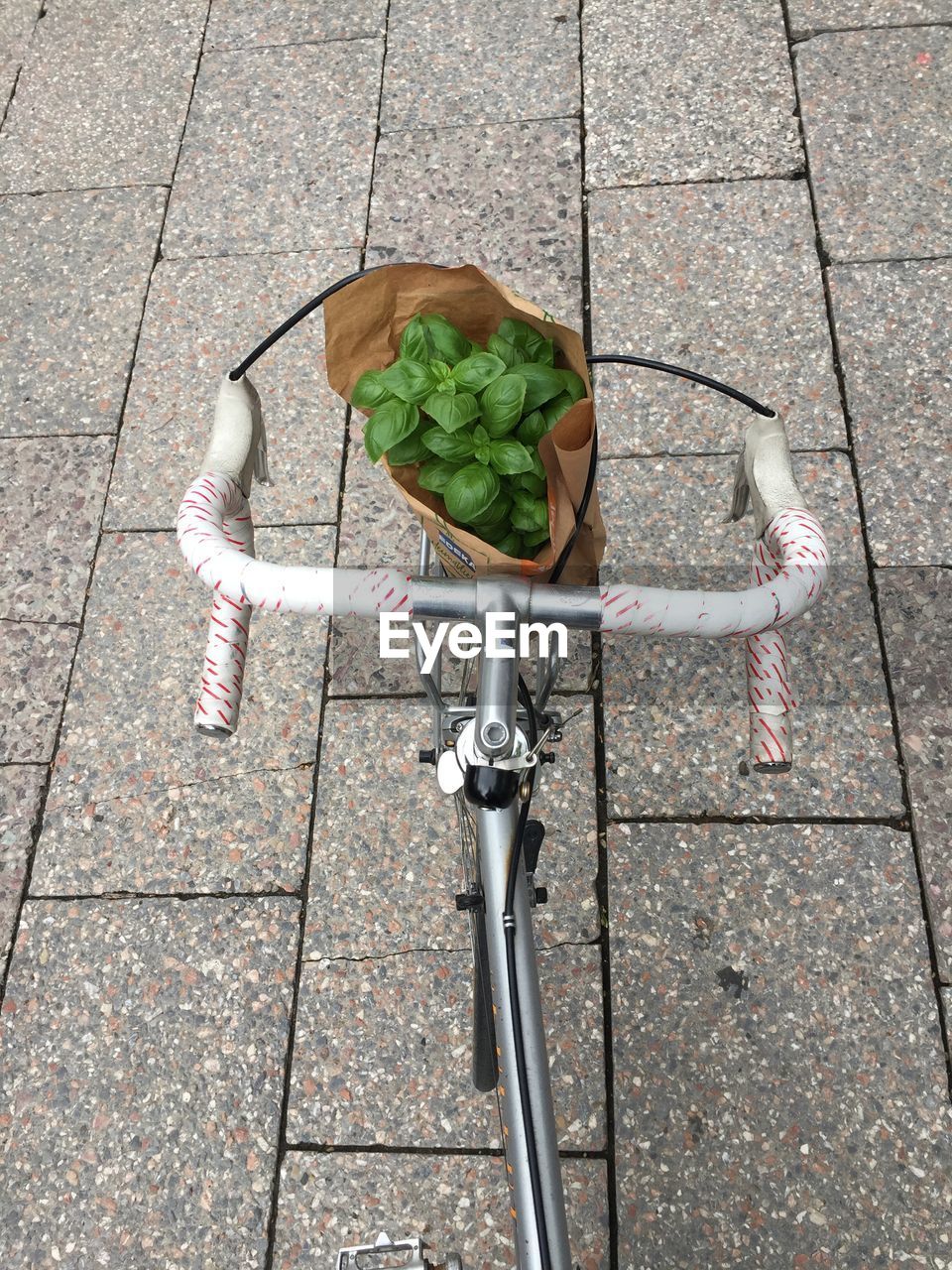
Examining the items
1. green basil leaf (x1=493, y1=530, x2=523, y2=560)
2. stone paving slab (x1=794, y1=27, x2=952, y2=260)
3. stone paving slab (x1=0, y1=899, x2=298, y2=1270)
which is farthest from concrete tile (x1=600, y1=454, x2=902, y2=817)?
green basil leaf (x1=493, y1=530, x2=523, y2=560)

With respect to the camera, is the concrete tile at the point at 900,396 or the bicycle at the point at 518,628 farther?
the concrete tile at the point at 900,396

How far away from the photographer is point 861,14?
10.6 ft

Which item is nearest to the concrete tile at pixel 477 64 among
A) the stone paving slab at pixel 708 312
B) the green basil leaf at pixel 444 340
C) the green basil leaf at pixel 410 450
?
the stone paving slab at pixel 708 312

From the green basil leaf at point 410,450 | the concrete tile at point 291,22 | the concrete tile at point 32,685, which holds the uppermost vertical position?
the green basil leaf at point 410,450

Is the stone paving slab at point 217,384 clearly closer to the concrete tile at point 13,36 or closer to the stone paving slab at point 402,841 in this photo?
the stone paving slab at point 402,841

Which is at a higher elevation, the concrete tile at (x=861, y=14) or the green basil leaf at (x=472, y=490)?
the green basil leaf at (x=472, y=490)

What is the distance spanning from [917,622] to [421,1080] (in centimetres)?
154

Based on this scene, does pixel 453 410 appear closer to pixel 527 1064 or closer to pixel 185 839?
pixel 527 1064

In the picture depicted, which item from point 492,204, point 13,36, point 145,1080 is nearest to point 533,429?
point 145,1080

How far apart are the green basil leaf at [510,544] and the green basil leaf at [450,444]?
0.12 metres

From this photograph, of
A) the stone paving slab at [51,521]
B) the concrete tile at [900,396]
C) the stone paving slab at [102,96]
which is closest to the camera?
the concrete tile at [900,396]

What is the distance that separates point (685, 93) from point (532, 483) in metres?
2.61

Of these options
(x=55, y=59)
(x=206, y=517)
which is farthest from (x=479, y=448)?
(x=55, y=59)

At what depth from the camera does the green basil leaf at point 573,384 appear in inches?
45.3
